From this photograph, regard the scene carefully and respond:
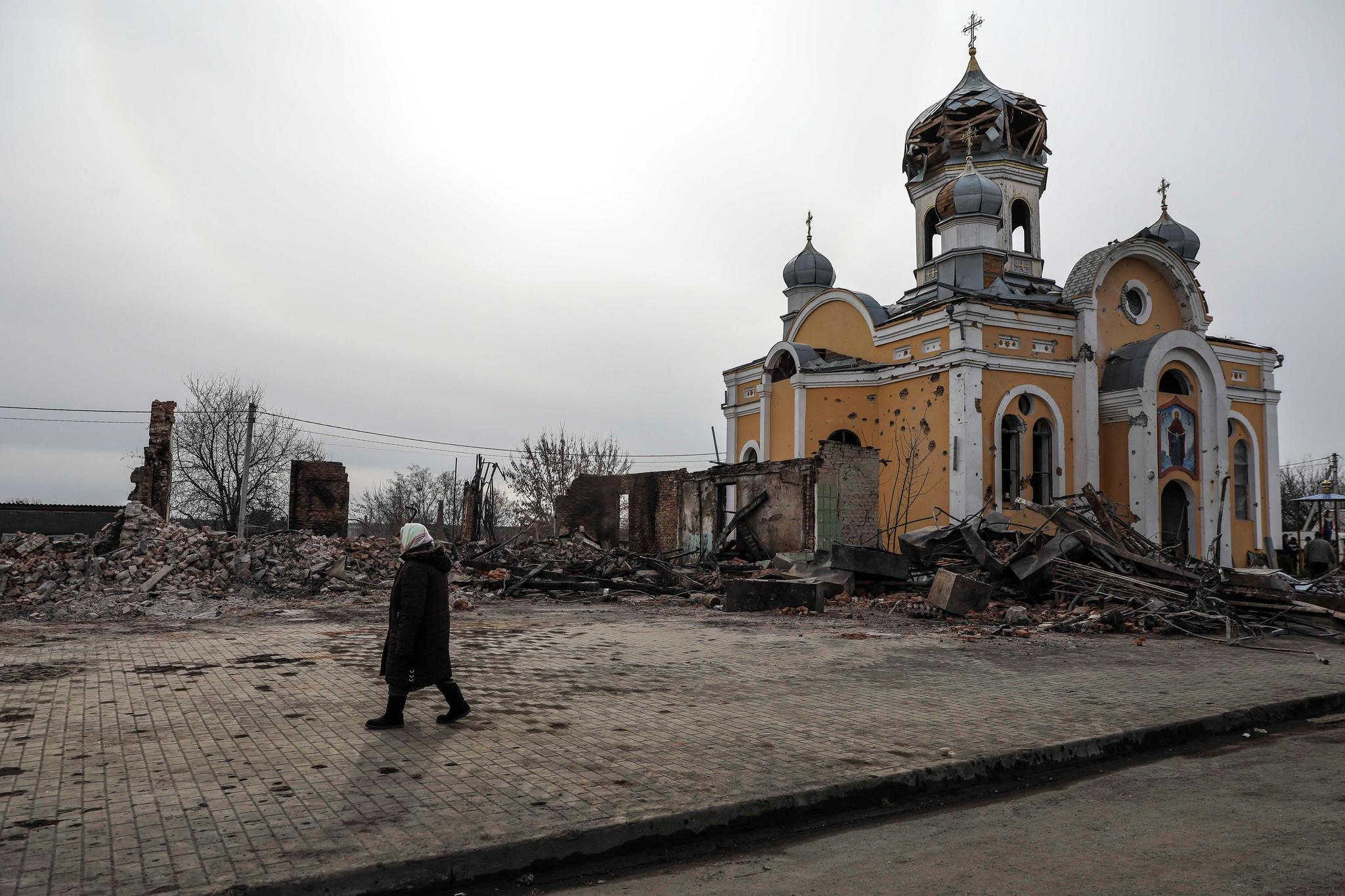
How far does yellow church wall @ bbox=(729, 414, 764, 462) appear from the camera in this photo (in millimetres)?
31328

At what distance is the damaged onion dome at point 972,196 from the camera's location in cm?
2931

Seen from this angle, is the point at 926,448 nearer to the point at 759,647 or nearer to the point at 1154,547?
the point at 1154,547

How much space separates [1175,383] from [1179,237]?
10.4 m

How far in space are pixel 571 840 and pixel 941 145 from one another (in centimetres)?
3304

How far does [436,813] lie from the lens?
163 inches

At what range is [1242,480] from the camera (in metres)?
31.0

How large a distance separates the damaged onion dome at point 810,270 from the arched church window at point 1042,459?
1144 centimetres

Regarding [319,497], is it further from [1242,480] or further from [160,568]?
[1242,480]

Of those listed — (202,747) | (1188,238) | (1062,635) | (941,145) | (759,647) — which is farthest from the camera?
(1188,238)

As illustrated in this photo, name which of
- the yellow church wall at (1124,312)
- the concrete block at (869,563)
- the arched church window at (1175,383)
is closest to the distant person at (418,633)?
the concrete block at (869,563)

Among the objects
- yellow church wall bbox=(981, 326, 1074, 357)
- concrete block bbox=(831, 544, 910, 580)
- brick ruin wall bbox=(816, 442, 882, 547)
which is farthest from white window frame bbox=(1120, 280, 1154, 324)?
concrete block bbox=(831, 544, 910, 580)

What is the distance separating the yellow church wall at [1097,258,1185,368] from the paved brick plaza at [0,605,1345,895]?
744 inches

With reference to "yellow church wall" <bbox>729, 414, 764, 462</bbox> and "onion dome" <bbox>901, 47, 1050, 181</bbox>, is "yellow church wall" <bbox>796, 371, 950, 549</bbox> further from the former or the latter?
"onion dome" <bbox>901, 47, 1050, 181</bbox>

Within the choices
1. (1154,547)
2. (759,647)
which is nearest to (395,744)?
(759,647)
